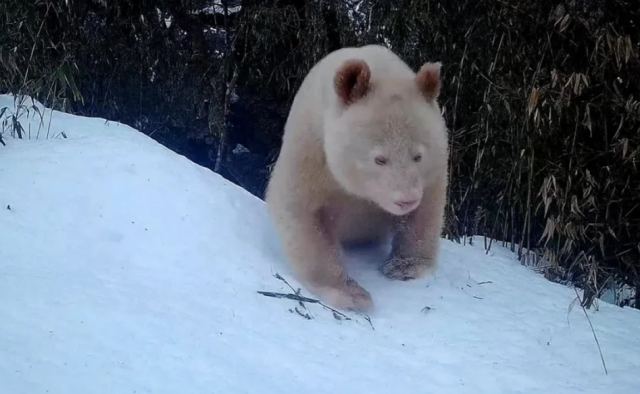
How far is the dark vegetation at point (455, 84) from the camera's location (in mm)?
5344

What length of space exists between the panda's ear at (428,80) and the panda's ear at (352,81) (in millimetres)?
289

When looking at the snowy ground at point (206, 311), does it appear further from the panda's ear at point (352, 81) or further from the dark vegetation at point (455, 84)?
the panda's ear at point (352, 81)

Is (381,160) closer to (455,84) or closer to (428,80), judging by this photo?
(428,80)

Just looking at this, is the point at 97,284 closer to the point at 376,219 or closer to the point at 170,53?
the point at 376,219

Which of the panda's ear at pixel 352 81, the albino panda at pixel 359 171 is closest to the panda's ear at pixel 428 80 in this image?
the albino panda at pixel 359 171

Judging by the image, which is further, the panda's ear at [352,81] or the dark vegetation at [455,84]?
the dark vegetation at [455,84]

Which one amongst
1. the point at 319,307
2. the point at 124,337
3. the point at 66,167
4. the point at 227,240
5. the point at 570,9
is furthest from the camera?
the point at 570,9

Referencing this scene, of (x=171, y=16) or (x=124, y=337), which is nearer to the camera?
(x=124, y=337)

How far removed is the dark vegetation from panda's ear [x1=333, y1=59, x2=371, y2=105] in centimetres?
165

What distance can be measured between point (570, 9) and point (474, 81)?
1.14m

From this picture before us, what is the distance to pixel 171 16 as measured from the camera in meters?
8.76

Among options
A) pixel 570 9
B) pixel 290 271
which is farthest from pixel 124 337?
pixel 570 9

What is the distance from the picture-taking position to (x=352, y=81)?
369 cm

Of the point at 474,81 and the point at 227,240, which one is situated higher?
the point at 474,81
